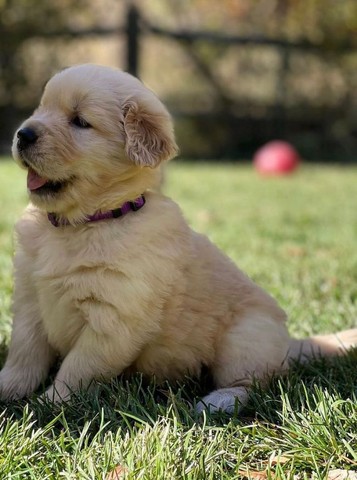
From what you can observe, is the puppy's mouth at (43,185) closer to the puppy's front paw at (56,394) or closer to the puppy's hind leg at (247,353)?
the puppy's front paw at (56,394)

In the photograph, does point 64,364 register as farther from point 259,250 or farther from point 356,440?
point 259,250

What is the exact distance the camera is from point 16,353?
2.57 m

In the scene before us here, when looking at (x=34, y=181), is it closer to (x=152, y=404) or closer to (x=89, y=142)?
(x=89, y=142)

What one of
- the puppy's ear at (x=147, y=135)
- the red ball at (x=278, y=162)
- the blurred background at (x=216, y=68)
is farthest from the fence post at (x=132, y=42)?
the puppy's ear at (x=147, y=135)

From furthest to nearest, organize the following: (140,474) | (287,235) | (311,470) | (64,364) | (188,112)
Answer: (188,112) < (287,235) < (64,364) < (311,470) < (140,474)

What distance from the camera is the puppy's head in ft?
7.73

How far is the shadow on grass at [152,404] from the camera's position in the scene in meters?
2.21

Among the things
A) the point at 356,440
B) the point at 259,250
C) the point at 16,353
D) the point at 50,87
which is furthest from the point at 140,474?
the point at 259,250

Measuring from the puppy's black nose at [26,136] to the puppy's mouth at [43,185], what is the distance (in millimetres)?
99

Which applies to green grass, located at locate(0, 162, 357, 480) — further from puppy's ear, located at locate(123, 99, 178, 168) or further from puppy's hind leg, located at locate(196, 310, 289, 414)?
puppy's ear, located at locate(123, 99, 178, 168)

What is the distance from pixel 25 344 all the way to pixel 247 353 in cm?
79

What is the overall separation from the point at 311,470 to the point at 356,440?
7.3 inches

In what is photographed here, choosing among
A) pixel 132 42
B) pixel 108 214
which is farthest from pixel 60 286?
pixel 132 42

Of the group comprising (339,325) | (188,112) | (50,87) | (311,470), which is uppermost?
(50,87)
